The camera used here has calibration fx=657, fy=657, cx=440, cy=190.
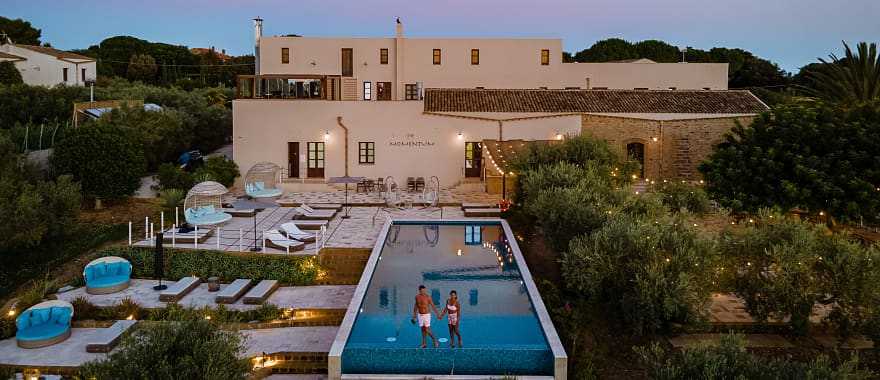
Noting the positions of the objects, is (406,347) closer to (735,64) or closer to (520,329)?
Result: (520,329)

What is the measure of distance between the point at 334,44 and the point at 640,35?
3287cm

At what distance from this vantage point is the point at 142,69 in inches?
2317

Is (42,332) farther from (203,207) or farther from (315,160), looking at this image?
(315,160)

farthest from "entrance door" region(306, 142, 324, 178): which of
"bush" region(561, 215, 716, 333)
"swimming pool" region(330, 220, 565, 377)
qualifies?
"bush" region(561, 215, 716, 333)

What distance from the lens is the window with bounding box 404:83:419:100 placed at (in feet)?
104

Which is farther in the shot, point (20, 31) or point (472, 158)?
point (20, 31)

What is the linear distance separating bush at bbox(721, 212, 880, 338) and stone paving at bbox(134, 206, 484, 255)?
860cm

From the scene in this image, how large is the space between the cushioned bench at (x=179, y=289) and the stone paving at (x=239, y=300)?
0.30 feet

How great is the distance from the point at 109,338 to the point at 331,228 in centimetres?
792

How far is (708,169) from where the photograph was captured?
17.7 metres

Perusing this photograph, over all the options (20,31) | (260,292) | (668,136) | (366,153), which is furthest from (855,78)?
(20,31)

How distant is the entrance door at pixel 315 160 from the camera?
2519 centimetres

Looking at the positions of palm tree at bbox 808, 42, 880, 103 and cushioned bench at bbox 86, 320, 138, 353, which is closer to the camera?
cushioned bench at bbox 86, 320, 138, 353

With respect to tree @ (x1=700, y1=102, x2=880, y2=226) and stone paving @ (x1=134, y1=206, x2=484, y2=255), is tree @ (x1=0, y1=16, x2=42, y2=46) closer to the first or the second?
stone paving @ (x1=134, y1=206, x2=484, y2=255)
